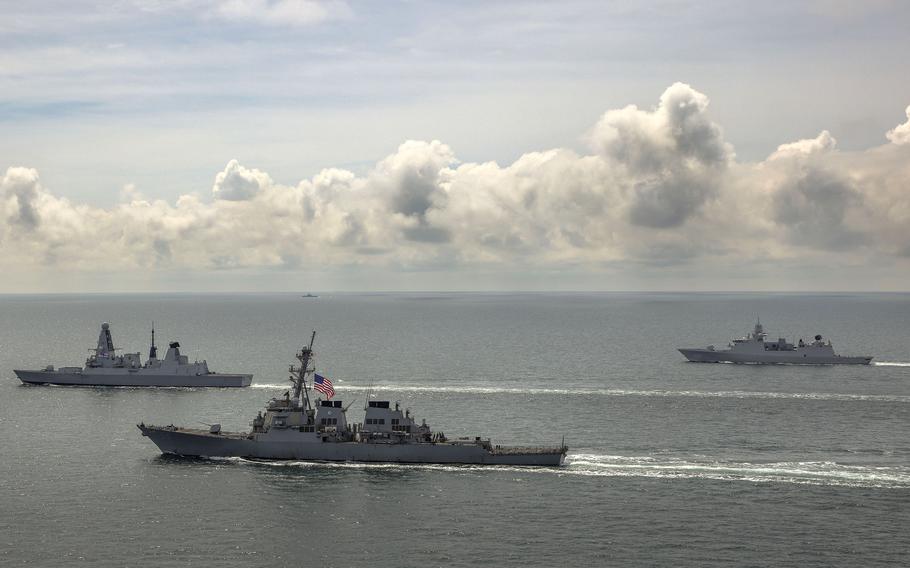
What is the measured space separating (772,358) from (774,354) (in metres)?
0.97

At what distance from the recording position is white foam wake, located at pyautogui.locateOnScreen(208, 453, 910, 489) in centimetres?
7519

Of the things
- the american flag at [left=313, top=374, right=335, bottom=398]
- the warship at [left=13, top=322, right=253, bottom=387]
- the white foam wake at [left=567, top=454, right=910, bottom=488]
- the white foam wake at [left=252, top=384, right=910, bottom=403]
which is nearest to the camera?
the white foam wake at [left=567, top=454, right=910, bottom=488]

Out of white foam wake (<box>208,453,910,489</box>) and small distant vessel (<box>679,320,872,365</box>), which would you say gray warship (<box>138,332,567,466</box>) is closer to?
white foam wake (<box>208,453,910,489</box>)

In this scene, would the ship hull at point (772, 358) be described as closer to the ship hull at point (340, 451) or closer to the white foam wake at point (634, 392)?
the white foam wake at point (634, 392)

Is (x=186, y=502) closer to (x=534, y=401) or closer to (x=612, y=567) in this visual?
(x=612, y=567)

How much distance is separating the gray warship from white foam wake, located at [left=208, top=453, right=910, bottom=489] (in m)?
0.82

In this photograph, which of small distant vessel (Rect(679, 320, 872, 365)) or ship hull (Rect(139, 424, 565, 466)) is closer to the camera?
ship hull (Rect(139, 424, 565, 466))

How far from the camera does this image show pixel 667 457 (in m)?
83.5

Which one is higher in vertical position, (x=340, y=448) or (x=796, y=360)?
(x=796, y=360)

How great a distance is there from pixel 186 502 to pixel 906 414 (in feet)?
283

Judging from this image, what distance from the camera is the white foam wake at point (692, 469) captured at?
247ft

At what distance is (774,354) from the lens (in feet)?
548

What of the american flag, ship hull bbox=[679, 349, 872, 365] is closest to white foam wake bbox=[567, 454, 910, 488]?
the american flag

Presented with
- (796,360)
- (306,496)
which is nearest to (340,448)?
(306,496)
